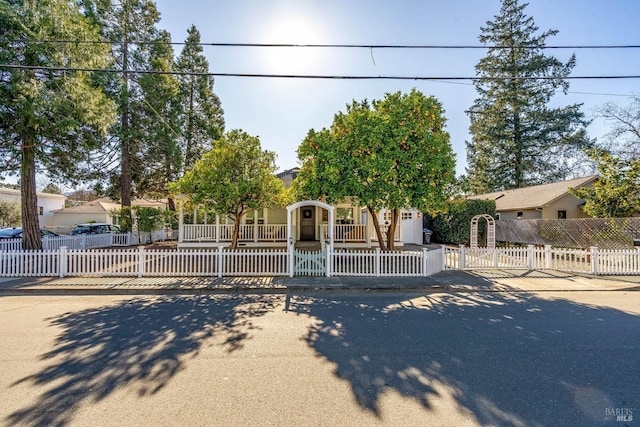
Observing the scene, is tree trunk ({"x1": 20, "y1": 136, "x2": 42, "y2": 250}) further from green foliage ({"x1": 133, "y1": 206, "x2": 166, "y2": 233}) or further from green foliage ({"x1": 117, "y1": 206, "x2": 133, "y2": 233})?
green foliage ({"x1": 133, "y1": 206, "x2": 166, "y2": 233})

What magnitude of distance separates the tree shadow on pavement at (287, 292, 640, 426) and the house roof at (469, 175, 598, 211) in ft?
55.6

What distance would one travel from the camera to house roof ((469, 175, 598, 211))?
20.1 meters

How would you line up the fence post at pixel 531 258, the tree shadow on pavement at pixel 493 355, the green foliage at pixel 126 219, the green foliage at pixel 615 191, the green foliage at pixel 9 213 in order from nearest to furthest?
the tree shadow on pavement at pixel 493 355 → the fence post at pixel 531 258 → the green foliage at pixel 615 191 → the green foliage at pixel 126 219 → the green foliage at pixel 9 213

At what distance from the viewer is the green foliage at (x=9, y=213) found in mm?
27312

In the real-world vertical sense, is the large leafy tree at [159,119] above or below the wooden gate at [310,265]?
above

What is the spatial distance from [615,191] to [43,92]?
79.8 ft

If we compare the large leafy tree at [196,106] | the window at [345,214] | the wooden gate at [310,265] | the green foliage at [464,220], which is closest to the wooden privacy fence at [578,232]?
the green foliage at [464,220]

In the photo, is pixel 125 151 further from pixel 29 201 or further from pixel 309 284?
pixel 309 284

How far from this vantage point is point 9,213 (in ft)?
91.1

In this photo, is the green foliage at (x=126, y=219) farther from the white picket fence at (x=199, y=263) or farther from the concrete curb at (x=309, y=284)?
the concrete curb at (x=309, y=284)

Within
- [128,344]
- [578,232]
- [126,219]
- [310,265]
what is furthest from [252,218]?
[578,232]

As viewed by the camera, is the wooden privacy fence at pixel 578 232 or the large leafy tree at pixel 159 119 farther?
the large leafy tree at pixel 159 119

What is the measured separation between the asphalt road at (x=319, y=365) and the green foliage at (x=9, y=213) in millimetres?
30693

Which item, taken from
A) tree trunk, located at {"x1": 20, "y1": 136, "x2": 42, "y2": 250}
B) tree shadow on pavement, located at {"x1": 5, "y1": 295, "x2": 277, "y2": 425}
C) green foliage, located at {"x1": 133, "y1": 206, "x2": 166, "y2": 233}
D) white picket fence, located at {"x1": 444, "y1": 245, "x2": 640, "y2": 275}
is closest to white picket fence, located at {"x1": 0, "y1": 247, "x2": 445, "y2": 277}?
white picket fence, located at {"x1": 444, "y1": 245, "x2": 640, "y2": 275}
